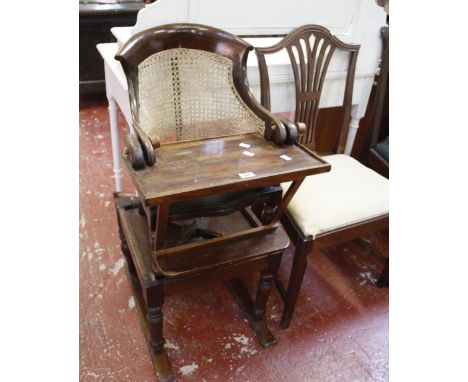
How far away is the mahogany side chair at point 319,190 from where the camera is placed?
1345 mm

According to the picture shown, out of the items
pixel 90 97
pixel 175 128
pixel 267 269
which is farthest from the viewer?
pixel 90 97

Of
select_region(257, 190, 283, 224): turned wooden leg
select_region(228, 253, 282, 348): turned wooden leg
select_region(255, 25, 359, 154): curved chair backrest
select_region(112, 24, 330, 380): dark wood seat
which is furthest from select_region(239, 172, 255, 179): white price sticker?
select_region(255, 25, 359, 154): curved chair backrest

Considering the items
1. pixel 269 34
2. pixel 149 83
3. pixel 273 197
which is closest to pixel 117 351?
pixel 273 197

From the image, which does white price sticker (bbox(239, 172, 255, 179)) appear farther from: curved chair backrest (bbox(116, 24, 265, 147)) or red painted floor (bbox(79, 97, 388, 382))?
red painted floor (bbox(79, 97, 388, 382))

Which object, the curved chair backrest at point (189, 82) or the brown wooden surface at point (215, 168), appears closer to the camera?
the brown wooden surface at point (215, 168)

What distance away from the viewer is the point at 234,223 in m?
1.35

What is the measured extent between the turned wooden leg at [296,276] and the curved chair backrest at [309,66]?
0.53m

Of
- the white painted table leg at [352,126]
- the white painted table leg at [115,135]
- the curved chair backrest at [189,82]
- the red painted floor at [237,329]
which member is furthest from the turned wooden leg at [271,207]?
the white painted table leg at [115,135]

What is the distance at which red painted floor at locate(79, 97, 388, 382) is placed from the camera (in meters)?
1.38

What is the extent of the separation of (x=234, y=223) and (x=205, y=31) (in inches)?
26.0

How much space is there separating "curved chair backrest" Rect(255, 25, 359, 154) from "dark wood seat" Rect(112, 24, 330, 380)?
0.20m

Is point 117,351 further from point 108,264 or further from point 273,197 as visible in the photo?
point 273,197

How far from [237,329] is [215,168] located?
79 centimetres

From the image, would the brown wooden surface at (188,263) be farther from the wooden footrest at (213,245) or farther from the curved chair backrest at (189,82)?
the curved chair backrest at (189,82)
